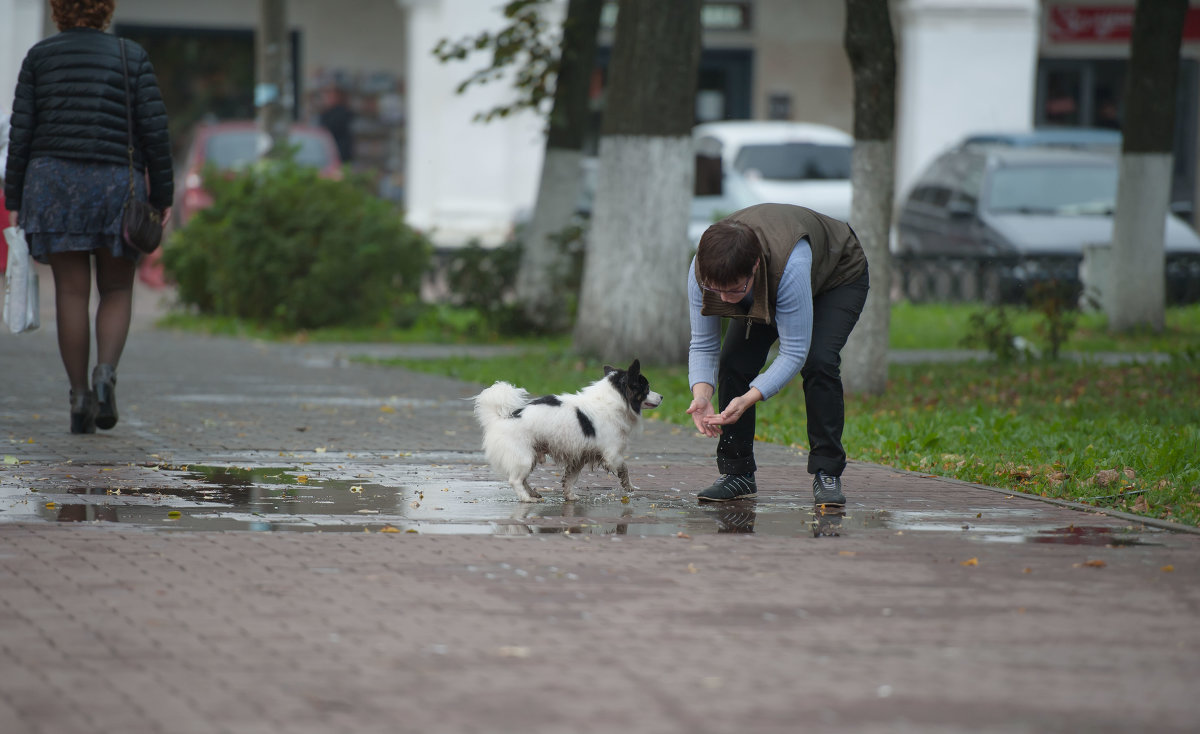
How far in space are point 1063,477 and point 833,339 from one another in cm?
180

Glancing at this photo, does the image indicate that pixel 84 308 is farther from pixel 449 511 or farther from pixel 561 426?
pixel 561 426

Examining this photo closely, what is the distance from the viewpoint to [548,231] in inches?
619

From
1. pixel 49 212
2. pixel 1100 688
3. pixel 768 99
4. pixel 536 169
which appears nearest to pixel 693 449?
pixel 49 212

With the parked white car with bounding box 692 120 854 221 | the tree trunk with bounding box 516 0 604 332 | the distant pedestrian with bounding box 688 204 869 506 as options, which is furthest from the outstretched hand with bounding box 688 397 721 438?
the parked white car with bounding box 692 120 854 221

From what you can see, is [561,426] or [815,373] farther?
[561,426]

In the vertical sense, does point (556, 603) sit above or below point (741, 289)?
below

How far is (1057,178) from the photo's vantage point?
20.3 meters

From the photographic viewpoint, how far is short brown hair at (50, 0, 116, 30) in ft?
27.8

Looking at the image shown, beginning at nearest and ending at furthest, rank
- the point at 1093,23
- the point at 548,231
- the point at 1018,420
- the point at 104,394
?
the point at 104,394
the point at 1018,420
the point at 548,231
the point at 1093,23

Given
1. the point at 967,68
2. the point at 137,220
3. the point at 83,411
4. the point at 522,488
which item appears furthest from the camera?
the point at 967,68

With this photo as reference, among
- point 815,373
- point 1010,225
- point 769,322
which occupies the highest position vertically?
point 1010,225

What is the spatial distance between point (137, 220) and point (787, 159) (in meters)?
15.3

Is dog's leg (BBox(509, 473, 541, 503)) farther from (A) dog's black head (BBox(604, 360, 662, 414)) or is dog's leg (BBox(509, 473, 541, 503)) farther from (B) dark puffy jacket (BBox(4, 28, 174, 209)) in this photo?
(B) dark puffy jacket (BBox(4, 28, 174, 209))

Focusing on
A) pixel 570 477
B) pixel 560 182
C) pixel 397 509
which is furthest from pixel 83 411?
pixel 560 182
